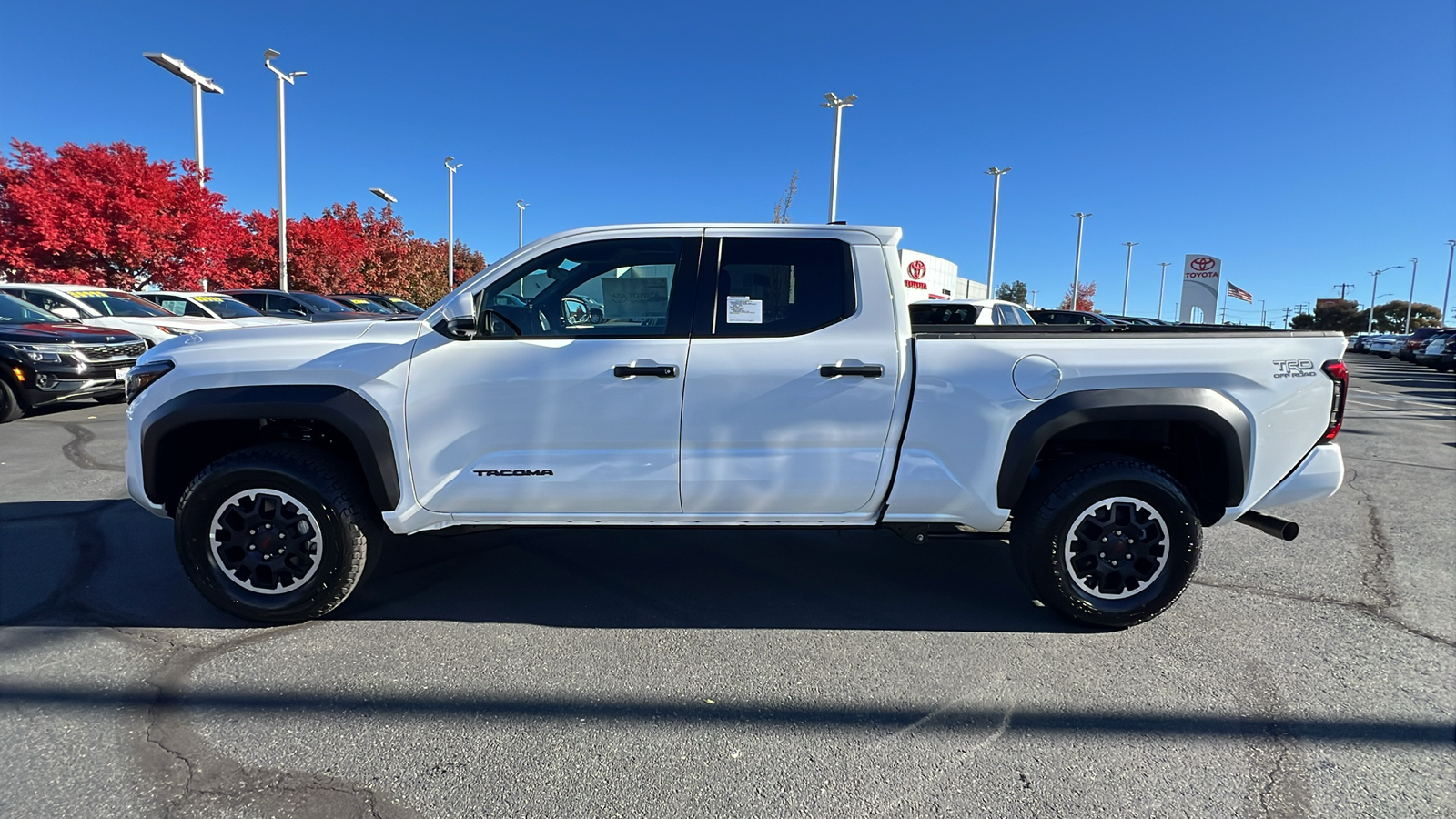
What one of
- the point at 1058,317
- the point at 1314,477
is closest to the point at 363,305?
the point at 1058,317

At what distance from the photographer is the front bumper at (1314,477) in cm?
355

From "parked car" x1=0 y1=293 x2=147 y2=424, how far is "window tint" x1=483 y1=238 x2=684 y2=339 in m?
7.99

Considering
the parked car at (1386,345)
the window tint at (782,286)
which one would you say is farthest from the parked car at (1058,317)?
the parked car at (1386,345)

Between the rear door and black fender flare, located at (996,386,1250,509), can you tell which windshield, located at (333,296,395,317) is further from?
black fender flare, located at (996,386,1250,509)

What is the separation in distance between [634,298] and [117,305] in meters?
12.5

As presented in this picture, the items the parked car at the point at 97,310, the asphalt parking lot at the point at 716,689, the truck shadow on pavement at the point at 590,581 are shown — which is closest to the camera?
the asphalt parking lot at the point at 716,689

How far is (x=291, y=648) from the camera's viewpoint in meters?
3.35

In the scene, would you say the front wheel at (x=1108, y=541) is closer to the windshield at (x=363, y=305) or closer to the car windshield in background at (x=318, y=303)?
the car windshield in background at (x=318, y=303)

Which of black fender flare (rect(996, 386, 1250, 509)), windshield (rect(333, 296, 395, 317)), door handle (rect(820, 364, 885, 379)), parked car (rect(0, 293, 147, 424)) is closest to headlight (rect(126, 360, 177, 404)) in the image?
door handle (rect(820, 364, 885, 379))

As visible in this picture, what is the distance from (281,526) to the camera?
3.53m

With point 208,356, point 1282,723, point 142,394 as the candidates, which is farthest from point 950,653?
point 142,394

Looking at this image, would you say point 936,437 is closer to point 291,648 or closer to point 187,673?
point 291,648

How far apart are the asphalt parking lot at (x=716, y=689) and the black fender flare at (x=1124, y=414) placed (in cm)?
90

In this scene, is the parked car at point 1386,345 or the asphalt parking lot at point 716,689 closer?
the asphalt parking lot at point 716,689
